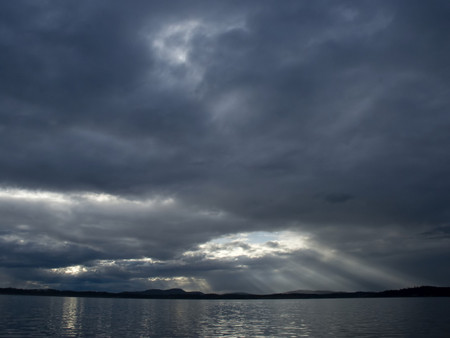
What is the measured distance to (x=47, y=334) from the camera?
68188 mm

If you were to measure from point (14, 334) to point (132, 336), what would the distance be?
21.0 meters

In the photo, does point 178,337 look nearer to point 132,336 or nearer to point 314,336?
point 132,336

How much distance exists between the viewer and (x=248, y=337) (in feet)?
217

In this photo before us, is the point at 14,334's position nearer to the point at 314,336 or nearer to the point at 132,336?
the point at 132,336

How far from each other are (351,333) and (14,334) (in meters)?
63.8

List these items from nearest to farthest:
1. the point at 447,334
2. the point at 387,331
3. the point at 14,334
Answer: the point at 14,334, the point at 447,334, the point at 387,331

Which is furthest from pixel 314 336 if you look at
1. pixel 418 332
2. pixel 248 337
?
pixel 418 332

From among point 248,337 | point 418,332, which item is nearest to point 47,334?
point 248,337

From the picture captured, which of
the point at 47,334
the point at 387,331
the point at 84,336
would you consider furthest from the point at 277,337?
the point at 47,334

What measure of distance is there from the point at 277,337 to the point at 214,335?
12366 millimetres

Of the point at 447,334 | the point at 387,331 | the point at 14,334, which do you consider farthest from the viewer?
the point at 387,331

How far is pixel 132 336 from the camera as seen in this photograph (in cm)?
6725

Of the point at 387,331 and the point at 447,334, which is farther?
the point at 387,331

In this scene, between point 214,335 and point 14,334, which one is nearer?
point 14,334
